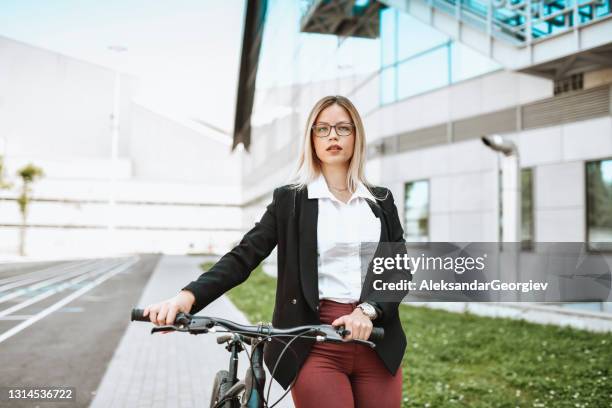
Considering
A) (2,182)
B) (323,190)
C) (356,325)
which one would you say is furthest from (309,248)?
(2,182)

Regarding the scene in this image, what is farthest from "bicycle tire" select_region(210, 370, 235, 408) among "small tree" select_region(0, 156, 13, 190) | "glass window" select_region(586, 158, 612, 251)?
"glass window" select_region(586, 158, 612, 251)

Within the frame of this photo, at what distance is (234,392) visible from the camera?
2195mm

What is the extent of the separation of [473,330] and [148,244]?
5802 millimetres

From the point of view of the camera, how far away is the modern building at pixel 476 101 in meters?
11.2

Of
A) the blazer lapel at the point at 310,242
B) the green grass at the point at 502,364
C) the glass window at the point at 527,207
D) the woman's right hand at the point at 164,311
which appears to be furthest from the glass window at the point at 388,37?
the woman's right hand at the point at 164,311

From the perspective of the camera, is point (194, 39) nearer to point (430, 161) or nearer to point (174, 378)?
point (174, 378)

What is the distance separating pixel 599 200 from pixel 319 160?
1043cm

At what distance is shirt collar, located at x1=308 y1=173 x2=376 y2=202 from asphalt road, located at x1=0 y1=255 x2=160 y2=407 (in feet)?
6.64

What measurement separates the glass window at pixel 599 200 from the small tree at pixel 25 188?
1025 cm

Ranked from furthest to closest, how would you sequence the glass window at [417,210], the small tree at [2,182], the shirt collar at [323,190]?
1. the glass window at [417,210]
2. the small tree at [2,182]
3. the shirt collar at [323,190]

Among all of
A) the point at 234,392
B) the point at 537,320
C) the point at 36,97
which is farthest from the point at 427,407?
the point at 537,320

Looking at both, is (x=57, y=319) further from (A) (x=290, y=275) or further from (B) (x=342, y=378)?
(B) (x=342, y=378)

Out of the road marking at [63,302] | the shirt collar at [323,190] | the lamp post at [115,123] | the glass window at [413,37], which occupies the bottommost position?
the road marking at [63,302]

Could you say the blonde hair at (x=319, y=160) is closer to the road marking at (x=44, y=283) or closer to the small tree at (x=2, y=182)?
the small tree at (x=2, y=182)
